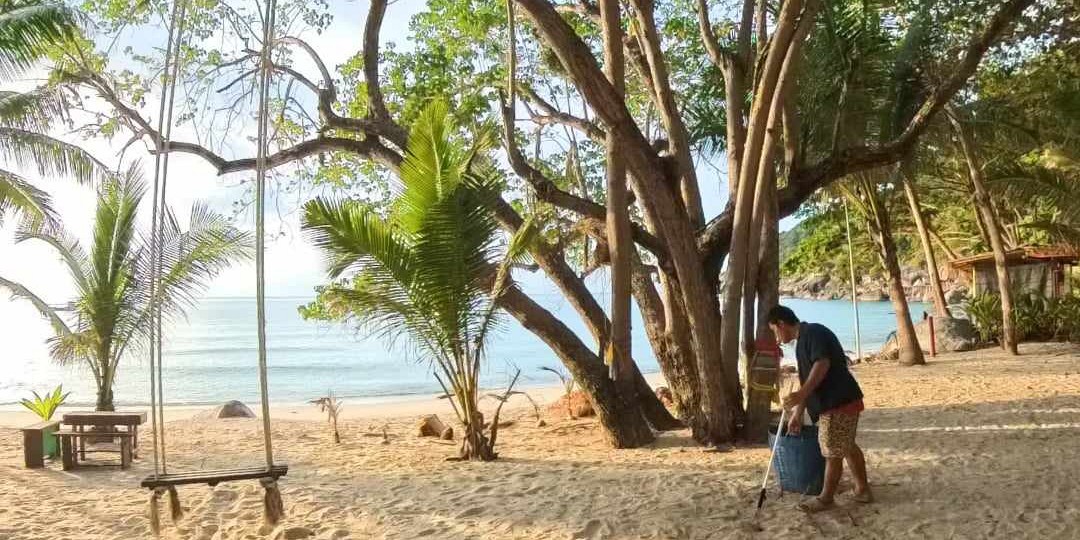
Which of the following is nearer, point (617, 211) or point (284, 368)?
point (617, 211)

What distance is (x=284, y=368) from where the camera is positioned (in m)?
33.6

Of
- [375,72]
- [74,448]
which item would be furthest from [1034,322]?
[74,448]

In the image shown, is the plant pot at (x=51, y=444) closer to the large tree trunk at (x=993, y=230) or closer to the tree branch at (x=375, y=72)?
the tree branch at (x=375, y=72)

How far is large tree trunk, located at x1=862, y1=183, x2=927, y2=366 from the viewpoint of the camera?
14367 mm

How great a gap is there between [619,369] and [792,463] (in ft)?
9.18

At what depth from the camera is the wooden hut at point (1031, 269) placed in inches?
712

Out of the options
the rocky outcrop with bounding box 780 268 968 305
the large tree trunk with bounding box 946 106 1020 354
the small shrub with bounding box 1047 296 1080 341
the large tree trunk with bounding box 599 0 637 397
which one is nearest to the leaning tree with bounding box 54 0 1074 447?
the large tree trunk with bounding box 599 0 637 397

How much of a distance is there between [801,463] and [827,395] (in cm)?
66

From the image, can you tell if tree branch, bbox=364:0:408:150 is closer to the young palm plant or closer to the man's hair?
the young palm plant

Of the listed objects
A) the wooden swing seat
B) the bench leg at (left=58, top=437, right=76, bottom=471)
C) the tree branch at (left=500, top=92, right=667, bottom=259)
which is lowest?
the bench leg at (left=58, top=437, right=76, bottom=471)

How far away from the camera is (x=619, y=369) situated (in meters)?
8.06

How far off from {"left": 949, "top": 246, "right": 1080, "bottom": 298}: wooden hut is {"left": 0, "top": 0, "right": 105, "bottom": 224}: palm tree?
55.2ft

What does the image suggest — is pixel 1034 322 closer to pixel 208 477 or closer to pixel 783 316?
pixel 783 316

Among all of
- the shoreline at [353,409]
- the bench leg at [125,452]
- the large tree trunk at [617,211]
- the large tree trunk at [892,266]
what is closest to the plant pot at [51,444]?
the bench leg at [125,452]
